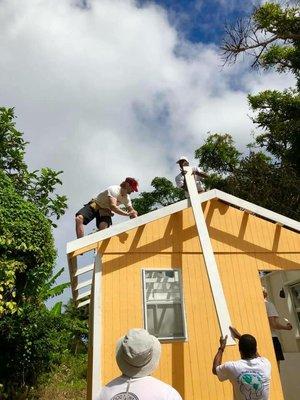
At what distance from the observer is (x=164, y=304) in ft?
22.0

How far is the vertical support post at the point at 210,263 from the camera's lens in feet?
18.8

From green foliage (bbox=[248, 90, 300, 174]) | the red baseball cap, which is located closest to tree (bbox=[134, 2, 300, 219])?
green foliage (bbox=[248, 90, 300, 174])

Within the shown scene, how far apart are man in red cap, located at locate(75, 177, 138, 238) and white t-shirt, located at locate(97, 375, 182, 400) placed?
210 inches

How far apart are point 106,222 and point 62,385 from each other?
9.05m

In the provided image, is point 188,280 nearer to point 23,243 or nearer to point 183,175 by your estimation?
Result: point 183,175

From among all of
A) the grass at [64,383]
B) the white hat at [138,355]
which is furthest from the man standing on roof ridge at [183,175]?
the grass at [64,383]

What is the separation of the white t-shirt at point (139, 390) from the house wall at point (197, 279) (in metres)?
3.93

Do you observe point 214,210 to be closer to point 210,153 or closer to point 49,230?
point 49,230

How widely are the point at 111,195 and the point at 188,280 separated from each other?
2.30 metres

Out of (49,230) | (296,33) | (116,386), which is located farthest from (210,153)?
(116,386)

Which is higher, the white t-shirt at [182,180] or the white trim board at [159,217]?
the white t-shirt at [182,180]

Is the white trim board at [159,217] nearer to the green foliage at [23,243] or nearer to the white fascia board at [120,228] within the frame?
the white fascia board at [120,228]

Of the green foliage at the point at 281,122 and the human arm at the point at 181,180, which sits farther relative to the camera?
the green foliage at the point at 281,122

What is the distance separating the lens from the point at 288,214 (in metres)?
17.2
